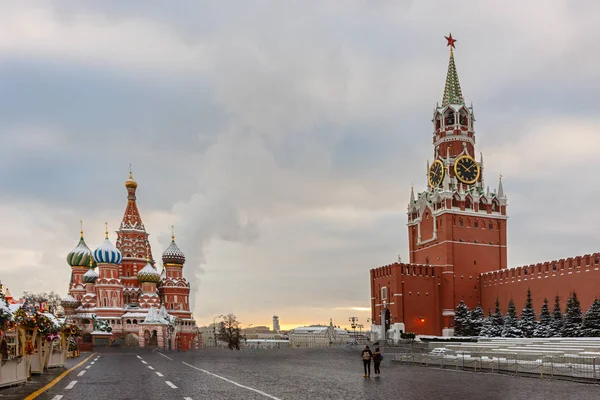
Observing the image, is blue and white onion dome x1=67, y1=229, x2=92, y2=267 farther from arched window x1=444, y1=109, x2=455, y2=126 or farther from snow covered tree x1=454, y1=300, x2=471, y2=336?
arched window x1=444, y1=109, x2=455, y2=126

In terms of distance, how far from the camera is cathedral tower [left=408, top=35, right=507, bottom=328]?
74.8 m

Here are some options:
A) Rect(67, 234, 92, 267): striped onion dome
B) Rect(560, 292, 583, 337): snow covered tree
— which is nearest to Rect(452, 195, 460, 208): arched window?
Rect(560, 292, 583, 337): snow covered tree

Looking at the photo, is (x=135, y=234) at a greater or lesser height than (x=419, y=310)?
greater

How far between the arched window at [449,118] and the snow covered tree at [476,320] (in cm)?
2620

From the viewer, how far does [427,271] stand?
7444 cm

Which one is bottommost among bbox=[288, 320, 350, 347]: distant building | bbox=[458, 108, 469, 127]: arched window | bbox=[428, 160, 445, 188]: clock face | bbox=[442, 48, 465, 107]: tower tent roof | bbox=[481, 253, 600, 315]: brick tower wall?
bbox=[288, 320, 350, 347]: distant building

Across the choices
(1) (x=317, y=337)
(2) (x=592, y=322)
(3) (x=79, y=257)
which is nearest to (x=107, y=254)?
(3) (x=79, y=257)

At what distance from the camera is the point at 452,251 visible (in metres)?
74.6

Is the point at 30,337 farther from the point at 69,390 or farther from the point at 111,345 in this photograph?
the point at 111,345

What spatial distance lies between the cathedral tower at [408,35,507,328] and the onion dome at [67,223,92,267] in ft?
149

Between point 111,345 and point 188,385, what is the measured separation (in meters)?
62.4

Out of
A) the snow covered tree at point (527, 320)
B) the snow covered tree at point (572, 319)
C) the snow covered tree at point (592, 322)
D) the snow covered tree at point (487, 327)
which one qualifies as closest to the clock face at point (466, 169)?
the snow covered tree at point (487, 327)

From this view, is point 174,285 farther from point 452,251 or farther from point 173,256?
point 452,251

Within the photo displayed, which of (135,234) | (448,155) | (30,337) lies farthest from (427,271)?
(30,337)
